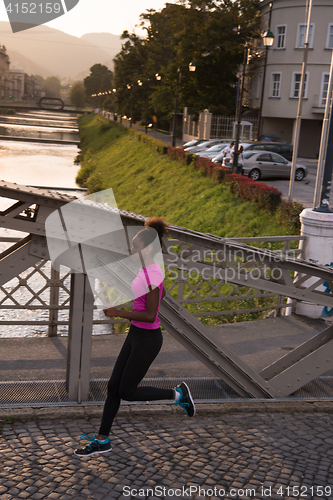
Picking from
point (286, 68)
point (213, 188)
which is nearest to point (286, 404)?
point (213, 188)

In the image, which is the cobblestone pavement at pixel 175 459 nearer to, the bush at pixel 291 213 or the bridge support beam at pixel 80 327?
the bridge support beam at pixel 80 327

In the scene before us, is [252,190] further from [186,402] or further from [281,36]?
[281,36]

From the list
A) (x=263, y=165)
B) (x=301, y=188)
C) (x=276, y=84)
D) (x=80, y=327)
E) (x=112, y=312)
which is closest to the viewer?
(x=112, y=312)

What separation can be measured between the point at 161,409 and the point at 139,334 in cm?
135

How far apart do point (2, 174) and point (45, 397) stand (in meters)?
34.7

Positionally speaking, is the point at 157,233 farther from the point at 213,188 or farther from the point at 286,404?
the point at 213,188

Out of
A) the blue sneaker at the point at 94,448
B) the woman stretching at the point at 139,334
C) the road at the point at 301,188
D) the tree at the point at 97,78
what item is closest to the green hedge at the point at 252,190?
the road at the point at 301,188

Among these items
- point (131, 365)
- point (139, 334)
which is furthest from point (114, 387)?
point (139, 334)

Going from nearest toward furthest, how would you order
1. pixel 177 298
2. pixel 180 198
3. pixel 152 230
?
pixel 152 230 < pixel 177 298 < pixel 180 198

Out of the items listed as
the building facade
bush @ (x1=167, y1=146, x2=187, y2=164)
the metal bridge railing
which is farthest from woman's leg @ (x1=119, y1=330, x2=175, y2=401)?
the building facade

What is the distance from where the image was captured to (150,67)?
58.2m

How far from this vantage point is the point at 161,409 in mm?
5250

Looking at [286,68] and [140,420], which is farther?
[286,68]

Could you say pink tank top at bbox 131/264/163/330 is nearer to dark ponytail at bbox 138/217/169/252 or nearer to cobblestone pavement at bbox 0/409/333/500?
dark ponytail at bbox 138/217/169/252
